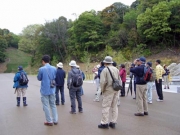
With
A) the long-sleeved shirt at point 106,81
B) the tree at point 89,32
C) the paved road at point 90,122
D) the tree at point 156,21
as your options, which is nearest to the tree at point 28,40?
the tree at point 89,32

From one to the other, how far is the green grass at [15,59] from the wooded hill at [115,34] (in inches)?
382

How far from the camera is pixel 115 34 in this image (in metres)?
49.4

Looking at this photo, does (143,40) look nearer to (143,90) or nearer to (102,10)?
(102,10)

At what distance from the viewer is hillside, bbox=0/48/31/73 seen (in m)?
77.6

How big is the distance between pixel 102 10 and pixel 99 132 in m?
56.7

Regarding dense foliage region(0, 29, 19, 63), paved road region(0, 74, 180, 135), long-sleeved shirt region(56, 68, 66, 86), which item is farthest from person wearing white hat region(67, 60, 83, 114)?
dense foliage region(0, 29, 19, 63)

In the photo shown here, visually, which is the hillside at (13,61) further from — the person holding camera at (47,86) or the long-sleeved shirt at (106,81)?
the long-sleeved shirt at (106,81)

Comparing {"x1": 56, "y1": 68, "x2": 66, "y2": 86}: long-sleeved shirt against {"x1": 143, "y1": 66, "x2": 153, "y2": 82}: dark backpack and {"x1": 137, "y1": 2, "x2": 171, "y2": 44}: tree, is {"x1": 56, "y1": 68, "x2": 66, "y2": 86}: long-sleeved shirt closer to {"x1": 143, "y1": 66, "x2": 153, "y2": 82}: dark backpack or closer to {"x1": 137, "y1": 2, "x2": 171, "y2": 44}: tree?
{"x1": 143, "y1": 66, "x2": 153, "y2": 82}: dark backpack

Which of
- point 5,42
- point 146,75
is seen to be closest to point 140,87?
point 146,75

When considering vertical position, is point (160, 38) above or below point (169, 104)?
above

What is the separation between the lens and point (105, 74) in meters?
6.30

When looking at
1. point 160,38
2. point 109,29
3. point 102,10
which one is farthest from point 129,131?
point 102,10

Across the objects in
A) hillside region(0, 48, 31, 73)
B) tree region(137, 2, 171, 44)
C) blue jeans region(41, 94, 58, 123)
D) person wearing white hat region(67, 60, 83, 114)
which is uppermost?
tree region(137, 2, 171, 44)

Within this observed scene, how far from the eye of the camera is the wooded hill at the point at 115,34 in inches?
1596
